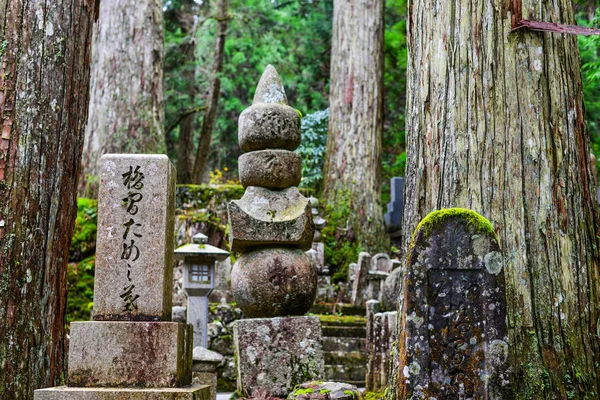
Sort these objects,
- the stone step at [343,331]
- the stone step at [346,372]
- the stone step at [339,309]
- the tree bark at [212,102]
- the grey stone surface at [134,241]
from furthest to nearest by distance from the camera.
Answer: the tree bark at [212,102] → the stone step at [339,309] → the stone step at [343,331] → the stone step at [346,372] → the grey stone surface at [134,241]

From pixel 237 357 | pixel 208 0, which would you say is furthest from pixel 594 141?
pixel 237 357

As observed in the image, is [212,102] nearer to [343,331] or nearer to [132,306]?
[343,331]

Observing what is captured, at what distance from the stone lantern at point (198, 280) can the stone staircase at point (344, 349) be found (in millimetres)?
1701

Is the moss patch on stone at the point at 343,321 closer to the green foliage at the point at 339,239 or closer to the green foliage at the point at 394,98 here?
the green foliage at the point at 339,239

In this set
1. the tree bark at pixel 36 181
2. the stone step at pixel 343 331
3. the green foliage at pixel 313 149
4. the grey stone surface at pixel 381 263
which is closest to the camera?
the tree bark at pixel 36 181

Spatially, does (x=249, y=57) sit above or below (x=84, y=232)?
above

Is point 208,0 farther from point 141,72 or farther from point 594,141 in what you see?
point 594,141

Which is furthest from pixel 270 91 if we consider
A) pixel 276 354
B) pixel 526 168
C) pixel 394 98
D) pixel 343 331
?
pixel 394 98

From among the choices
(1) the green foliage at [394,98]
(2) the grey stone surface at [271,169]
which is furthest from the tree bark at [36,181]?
(1) the green foliage at [394,98]

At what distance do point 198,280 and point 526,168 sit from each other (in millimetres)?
5667

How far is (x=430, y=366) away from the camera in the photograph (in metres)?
3.57

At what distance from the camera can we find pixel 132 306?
16.5ft

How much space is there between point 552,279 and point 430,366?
978 millimetres

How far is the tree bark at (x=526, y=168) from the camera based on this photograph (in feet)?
13.0
